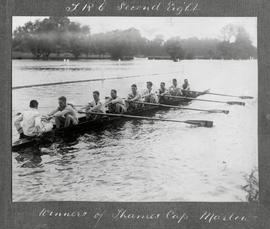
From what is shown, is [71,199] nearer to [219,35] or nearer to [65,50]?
[65,50]

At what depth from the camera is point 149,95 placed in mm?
2293

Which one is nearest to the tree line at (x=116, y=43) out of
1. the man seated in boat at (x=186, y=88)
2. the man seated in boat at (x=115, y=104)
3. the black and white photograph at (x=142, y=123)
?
the black and white photograph at (x=142, y=123)

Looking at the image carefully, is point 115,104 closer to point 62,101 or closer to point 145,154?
point 62,101

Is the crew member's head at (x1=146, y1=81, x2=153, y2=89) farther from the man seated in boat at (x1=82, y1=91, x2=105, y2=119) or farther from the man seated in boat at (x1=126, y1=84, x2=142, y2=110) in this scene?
the man seated in boat at (x1=82, y1=91, x2=105, y2=119)

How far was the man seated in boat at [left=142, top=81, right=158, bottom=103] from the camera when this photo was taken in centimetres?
212

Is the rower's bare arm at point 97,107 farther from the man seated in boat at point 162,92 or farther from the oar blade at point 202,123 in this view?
the oar blade at point 202,123

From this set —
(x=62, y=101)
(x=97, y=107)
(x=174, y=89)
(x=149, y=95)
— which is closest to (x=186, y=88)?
(x=174, y=89)

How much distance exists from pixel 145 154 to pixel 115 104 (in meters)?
0.48

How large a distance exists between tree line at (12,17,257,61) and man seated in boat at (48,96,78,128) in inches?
10.2

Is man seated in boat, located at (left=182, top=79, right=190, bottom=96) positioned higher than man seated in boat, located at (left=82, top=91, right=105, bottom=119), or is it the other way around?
man seated in boat, located at (left=182, top=79, right=190, bottom=96)

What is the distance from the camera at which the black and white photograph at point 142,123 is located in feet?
5.87

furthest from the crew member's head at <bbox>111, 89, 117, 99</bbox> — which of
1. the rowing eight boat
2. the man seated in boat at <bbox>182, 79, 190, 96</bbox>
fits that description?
the man seated in boat at <bbox>182, 79, 190, 96</bbox>

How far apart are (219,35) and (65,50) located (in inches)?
31.7

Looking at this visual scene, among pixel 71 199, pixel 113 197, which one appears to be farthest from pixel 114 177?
pixel 71 199
